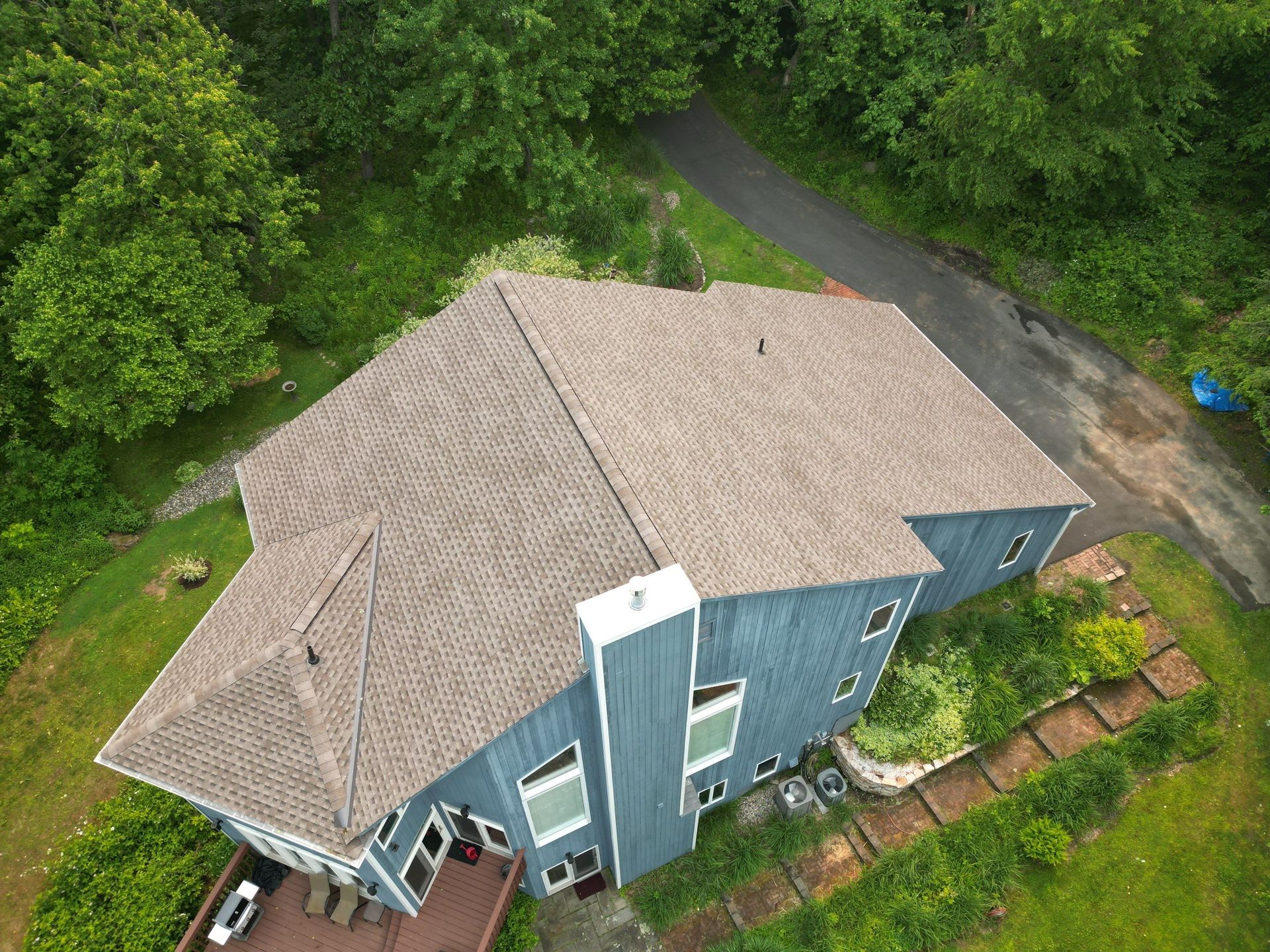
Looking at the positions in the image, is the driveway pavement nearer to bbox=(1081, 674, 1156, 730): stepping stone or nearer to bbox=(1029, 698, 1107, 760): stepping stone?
bbox=(1081, 674, 1156, 730): stepping stone

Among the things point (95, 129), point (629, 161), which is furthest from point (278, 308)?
point (629, 161)

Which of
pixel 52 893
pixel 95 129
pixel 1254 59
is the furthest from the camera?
pixel 1254 59

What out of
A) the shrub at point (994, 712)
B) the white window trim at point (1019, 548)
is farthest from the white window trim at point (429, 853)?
the white window trim at point (1019, 548)

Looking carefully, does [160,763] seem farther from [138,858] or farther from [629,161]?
[629,161]

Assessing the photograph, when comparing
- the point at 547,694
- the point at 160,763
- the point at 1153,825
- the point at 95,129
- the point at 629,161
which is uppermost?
the point at 95,129

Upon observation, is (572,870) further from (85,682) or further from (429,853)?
Result: (85,682)

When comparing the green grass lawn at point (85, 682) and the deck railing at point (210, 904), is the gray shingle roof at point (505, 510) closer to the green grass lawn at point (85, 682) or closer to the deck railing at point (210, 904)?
the deck railing at point (210, 904)

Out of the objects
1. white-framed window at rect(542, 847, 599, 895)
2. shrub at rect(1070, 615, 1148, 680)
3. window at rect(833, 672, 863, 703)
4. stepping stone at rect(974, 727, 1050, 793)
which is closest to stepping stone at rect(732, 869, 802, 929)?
white-framed window at rect(542, 847, 599, 895)
